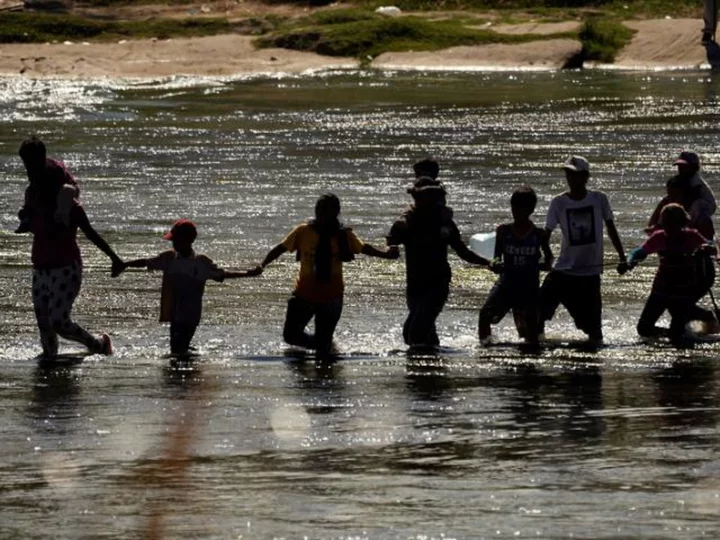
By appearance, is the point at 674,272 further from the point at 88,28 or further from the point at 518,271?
the point at 88,28

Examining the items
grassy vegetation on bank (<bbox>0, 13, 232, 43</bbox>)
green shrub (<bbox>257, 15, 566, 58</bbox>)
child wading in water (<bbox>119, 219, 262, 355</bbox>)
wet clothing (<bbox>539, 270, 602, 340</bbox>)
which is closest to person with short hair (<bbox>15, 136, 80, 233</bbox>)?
child wading in water (<bbox>119, 219, 262, 355</bbox>)

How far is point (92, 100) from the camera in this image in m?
35.8

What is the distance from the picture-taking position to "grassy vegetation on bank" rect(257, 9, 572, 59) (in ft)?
152

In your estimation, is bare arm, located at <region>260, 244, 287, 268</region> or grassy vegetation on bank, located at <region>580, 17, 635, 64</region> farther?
grassy vegetation on bank, located at <region>580, 17, 635, 64</region>

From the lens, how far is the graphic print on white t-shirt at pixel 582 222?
1314 centimetres

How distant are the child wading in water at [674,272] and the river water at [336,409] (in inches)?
11.7

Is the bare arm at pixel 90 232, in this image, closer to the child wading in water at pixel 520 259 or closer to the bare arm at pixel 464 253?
the bare arm at pixel 464 253

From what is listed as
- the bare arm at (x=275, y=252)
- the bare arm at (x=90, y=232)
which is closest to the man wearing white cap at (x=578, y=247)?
the bare arm at (x=275, y=252)

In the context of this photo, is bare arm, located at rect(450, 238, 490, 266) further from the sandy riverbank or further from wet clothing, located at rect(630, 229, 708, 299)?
the sandy riverbank

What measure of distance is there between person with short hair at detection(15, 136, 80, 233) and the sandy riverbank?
98.4 ft

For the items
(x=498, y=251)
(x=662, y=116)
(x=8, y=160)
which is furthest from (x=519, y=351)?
(x=662, y=116)

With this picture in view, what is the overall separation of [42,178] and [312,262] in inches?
68.2

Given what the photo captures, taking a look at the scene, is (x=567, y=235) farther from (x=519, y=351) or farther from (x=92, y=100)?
(x=92, y=100)

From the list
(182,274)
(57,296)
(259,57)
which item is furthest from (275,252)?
(259,57)
